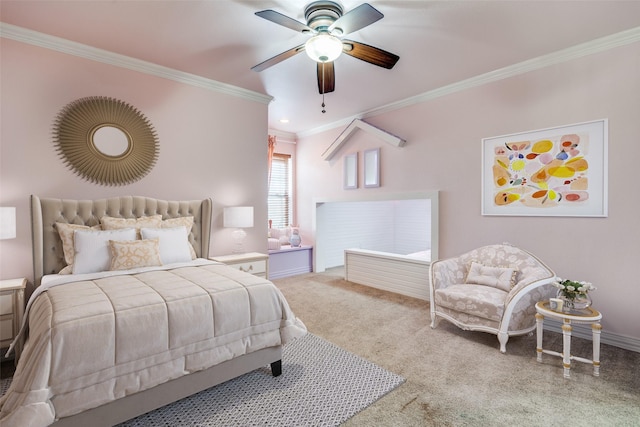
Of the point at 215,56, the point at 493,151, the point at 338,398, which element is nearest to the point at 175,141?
the point at 215,56

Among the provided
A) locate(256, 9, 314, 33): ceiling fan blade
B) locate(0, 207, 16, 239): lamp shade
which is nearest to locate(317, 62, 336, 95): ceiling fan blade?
locate(256, 9, 314, 33): ceiling fan blade

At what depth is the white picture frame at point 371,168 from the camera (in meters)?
5.04

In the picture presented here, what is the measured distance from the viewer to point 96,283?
236cm

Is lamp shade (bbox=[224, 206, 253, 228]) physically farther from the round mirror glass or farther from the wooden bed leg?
the wooden bed leg

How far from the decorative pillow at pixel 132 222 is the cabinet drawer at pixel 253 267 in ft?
3.44

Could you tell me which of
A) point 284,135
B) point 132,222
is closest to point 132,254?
point 132,222

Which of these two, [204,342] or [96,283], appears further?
[96,283]

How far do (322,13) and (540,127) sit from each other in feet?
8.67

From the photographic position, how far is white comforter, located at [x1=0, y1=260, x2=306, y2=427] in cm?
156

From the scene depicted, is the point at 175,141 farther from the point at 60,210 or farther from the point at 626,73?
the point at 626,73

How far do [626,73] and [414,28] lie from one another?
2.06 m

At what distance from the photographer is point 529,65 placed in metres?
3.43

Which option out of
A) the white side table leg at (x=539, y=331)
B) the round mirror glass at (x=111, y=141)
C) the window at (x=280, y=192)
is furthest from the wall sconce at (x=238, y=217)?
the white side table leg at (x=539, y=331)

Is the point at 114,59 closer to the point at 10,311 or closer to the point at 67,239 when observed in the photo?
the point at 67,239
